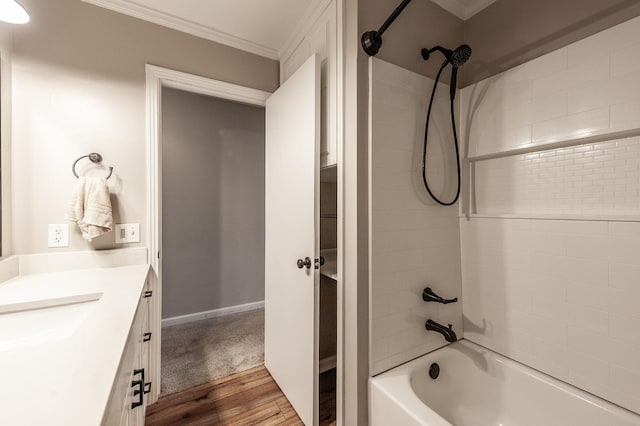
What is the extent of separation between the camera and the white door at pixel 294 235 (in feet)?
4.63

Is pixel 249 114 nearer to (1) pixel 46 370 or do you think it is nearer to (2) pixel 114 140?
(2) pixel 114 140

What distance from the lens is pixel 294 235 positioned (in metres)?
1.58

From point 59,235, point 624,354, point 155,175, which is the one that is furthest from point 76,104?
point 624,354

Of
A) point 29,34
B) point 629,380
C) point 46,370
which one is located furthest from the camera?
point 29,34

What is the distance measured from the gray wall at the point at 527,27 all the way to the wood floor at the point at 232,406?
2.29m

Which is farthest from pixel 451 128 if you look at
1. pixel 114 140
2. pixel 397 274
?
pixel 114 140

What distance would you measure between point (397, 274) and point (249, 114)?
8.79 feet

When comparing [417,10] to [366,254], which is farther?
[417,10]

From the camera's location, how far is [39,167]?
55.1 inches

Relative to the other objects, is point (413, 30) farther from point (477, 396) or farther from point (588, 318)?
point (477, 396)

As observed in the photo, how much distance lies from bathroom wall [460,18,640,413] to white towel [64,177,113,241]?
2.08 metres

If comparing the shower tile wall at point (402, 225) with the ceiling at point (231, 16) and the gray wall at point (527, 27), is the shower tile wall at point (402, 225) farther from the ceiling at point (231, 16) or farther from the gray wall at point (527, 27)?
the ceiling at point (231, 16)

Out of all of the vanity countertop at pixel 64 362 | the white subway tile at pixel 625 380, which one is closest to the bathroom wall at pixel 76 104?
the vanity countertop at pixel 64 362

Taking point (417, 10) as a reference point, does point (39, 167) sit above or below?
below
